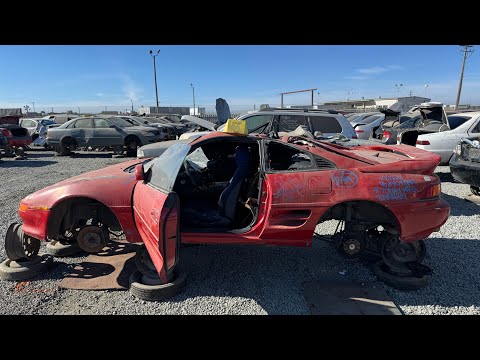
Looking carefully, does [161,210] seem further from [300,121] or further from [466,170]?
[466,170]

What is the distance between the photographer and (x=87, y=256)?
12.0ft

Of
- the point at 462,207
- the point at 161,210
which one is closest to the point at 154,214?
the point at 161,210

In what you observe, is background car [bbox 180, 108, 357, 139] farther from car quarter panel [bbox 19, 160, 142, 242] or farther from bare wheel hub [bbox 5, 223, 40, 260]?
bare wheel hub [bbox 5, 223, 40, 260]

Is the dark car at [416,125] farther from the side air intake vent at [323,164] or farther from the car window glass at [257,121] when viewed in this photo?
the side air intake vent at [323,164]

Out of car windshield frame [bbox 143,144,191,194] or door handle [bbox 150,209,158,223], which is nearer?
door handle [bbox 150,209,158,223]

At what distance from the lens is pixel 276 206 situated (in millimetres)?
2820

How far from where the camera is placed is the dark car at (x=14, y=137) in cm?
1191

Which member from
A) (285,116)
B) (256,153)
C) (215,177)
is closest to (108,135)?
(285,116)

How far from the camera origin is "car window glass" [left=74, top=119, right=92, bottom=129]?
1253cm

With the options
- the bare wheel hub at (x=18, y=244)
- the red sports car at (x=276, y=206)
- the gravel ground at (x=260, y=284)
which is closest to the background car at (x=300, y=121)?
the gravel ground at (x=260, y=284)

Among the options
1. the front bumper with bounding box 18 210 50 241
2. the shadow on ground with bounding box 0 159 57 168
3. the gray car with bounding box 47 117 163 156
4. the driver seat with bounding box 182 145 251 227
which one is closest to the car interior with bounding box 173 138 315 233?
the driver seat with bounding box 182 145 251 227

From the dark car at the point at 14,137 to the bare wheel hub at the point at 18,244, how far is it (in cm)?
1133

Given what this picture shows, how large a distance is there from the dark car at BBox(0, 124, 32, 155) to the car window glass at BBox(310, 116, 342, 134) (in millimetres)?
12510
